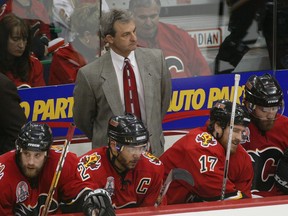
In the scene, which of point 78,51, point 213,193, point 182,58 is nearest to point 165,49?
point 182,58

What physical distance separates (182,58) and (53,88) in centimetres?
97

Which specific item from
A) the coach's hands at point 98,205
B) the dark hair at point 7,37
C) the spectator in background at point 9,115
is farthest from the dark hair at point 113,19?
the coach's hands at point 98,205

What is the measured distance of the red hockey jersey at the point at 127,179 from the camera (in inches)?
208

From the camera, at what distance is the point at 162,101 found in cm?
607

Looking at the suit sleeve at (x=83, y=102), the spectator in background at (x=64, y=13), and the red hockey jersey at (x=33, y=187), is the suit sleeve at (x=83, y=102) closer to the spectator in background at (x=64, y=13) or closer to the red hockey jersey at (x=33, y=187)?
the red hockey jersey at (x=33, y=187)

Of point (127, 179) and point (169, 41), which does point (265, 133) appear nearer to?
point (127, 179)

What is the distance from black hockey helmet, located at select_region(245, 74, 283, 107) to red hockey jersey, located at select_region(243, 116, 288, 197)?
0.20 metres

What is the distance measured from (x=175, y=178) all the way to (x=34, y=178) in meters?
0.74

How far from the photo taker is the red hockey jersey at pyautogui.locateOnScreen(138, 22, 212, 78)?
7098 millimetres

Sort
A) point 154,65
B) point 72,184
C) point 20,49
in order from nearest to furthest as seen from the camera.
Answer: point 72,184 → point 154,65 → point 20,49

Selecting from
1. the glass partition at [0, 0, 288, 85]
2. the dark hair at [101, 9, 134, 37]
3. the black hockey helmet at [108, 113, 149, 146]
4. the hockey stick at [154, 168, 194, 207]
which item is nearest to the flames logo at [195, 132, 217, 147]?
the hockey stick at [154, 168, 194, 207]

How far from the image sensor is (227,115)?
5500mm

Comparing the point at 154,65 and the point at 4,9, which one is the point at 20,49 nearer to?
the point at 4,9

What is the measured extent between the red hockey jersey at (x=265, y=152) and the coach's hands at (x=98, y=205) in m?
1.41
